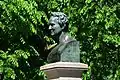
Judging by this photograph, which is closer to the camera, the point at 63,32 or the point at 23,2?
the point at 63,32

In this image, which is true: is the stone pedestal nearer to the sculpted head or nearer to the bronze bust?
the bronze bust

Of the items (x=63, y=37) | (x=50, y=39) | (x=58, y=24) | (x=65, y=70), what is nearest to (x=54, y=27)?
(x=58, y=24)

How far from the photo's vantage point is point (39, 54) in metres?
13.2

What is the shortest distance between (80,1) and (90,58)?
1800 millimetres

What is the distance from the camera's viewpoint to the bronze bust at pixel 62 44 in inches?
220

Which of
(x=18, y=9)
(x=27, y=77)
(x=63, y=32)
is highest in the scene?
(x=18, y=9)

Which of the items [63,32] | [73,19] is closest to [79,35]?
[73,19]

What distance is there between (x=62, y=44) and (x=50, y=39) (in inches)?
272

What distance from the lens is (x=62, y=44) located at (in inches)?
224

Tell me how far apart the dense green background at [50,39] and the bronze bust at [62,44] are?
499 cm

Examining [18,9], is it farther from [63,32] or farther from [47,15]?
[63,32]

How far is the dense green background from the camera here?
35.9 feet

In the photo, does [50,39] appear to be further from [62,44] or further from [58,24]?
[62,44]

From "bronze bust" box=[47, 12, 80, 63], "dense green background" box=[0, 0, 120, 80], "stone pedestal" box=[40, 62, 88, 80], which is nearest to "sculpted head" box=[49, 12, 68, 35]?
"bronze bust" box=[47, 12, 80, 63]
